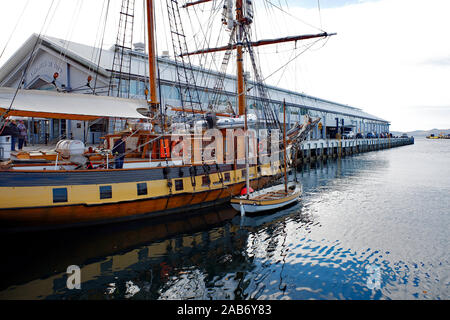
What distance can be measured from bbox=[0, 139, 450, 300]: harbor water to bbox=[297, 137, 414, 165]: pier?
3090 cm

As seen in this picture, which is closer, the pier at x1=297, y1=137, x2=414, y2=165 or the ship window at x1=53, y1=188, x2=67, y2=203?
the ship window at x1=53, y1=188, x2=67, y2=203

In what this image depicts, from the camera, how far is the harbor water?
828 cm

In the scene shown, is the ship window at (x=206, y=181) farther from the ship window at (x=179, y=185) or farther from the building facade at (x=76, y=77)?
the building facade at (x=76, y=77)

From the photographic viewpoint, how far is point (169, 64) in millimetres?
34344

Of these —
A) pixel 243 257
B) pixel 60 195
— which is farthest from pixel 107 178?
pixel 243 257

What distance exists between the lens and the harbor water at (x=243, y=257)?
27.2 ft

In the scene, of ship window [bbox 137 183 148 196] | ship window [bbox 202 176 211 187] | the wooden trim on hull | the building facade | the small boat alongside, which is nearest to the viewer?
the wooden trim on hull

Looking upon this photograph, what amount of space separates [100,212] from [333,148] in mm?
56543

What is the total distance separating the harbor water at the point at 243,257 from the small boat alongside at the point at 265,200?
0.67 meters

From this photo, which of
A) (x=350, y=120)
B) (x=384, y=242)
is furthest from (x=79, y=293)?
(x=350, y=120)

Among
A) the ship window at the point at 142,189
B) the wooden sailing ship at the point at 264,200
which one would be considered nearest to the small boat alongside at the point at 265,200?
the wooden sailing ship at the point at 264,200

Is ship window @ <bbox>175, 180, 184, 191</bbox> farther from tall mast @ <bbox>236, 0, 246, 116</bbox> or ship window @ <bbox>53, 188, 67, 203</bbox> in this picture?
tall mast @ <bbox>236, 0, 246, 116</bbox>

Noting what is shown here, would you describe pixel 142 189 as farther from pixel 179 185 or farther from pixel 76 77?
pixel 76 77

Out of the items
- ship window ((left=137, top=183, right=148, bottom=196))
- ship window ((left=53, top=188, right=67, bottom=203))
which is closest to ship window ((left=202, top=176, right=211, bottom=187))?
ship window ((left=137, top=183, right=148, bottom=196))
